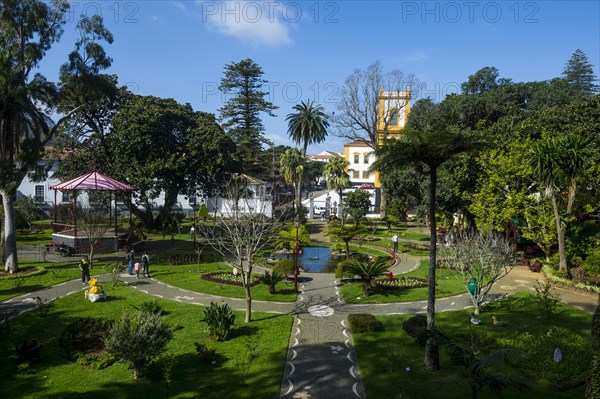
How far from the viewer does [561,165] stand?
2408 cm

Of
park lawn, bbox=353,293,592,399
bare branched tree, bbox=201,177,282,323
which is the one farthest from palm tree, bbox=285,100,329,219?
park lawn, bbox=353,293,592,399

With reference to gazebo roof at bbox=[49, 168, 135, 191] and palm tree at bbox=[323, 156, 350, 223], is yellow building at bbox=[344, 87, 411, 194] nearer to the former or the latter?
palm tree at bbox=[323, 156, 350, 223]

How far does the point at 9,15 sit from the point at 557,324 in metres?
33.0

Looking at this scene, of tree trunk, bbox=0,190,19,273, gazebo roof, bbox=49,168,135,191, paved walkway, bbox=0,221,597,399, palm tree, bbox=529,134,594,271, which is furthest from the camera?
gazebo roof, bbox=49,168,135,191

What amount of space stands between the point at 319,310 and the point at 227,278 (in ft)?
24.3

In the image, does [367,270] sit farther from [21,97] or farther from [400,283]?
[21,97]

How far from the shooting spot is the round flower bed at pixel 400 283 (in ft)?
72.9

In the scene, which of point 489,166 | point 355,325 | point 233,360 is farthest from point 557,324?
point 489,166

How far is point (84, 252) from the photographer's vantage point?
31.8 metres

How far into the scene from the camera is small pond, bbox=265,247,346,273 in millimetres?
28839

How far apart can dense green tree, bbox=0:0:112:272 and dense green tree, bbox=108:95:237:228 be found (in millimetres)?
9493

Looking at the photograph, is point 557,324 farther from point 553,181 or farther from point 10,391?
point 10,391

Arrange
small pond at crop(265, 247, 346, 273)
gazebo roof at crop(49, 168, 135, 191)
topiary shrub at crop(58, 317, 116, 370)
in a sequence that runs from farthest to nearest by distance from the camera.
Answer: gazebo roof at crop(49, 168, 135, 191)
small pond at crop(265, 247, 346, 273)
topiary shrub at crop(58, 317, 116, 370)

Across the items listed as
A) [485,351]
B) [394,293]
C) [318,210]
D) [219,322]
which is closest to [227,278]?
[219,322]
